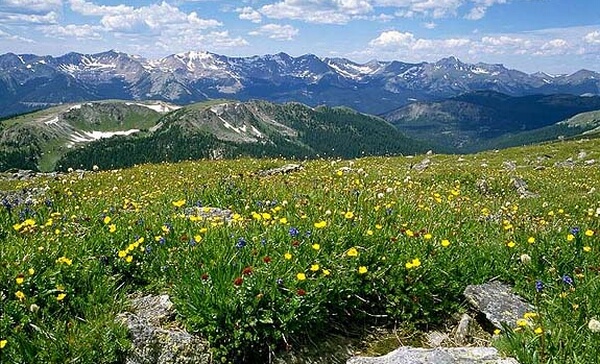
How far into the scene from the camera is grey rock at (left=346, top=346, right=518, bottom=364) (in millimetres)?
4848

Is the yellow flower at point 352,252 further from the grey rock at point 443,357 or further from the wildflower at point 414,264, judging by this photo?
the grey rock at point 443,357

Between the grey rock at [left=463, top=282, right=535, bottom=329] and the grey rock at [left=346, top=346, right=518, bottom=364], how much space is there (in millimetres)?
1022

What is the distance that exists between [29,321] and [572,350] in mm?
5180

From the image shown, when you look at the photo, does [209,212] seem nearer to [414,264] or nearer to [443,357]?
[414,264]

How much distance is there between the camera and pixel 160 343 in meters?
4.93

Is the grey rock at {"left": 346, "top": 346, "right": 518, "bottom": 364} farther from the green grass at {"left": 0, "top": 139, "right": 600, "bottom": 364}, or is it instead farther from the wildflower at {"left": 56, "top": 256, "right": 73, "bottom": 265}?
the wildflower at {"left": 56, "top": 256, "right": 73, "bottom": 265}

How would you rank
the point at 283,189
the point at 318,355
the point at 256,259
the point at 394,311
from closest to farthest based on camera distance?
the point at 318,355 → the point at 256,259 → the point at 394,311 → the point at 283,189

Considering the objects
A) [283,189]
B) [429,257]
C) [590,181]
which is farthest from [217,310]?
[590,181]

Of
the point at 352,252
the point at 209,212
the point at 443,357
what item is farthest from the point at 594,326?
the point at 209,212

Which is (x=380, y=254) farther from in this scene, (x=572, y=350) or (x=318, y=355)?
(x=572, y=350)

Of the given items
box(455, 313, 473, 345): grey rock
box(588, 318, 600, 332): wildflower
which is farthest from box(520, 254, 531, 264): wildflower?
box(588, 318, 600, 332): wildflower

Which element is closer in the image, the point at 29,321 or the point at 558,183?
the point at 29,321

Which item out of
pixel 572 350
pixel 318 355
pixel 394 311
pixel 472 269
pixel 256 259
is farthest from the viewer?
pixel 472 269

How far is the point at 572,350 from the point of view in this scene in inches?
187
